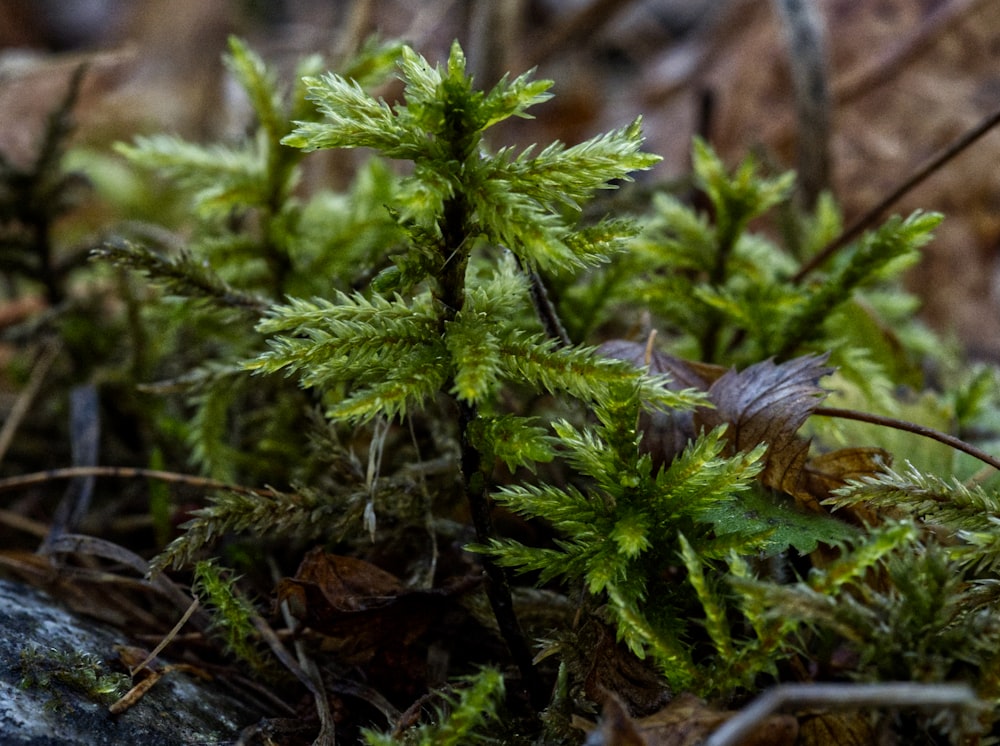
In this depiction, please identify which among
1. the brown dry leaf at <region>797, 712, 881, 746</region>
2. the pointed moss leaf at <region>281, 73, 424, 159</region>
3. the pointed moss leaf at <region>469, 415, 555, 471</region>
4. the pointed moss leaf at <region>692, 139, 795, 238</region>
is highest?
the pointed moss leaf at <region>281, 73, 424, 159</region>

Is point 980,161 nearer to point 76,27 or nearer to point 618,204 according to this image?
point 618,204

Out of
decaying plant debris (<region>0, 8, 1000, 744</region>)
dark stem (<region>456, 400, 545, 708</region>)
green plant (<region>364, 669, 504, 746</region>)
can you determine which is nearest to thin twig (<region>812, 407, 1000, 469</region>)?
decaying plant debris (<region>0, 8, 1000, 744</region>)

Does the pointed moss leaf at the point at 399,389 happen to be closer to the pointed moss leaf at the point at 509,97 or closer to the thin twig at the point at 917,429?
the pointed moss leaf at the point at 509,97

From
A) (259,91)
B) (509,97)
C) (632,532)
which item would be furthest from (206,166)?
(632,532)

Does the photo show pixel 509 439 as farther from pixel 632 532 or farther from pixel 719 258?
pixel 719 258

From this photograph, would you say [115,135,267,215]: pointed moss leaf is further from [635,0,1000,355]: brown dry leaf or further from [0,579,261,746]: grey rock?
[635,0,1000,355]: brown dry leaf

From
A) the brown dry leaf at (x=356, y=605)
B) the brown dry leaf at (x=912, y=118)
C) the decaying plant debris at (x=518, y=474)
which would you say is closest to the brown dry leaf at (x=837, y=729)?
Result: the decaying plant debris at (x=518, y=474)

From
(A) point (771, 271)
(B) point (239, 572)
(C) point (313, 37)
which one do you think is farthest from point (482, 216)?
(C) point (313, 37)
